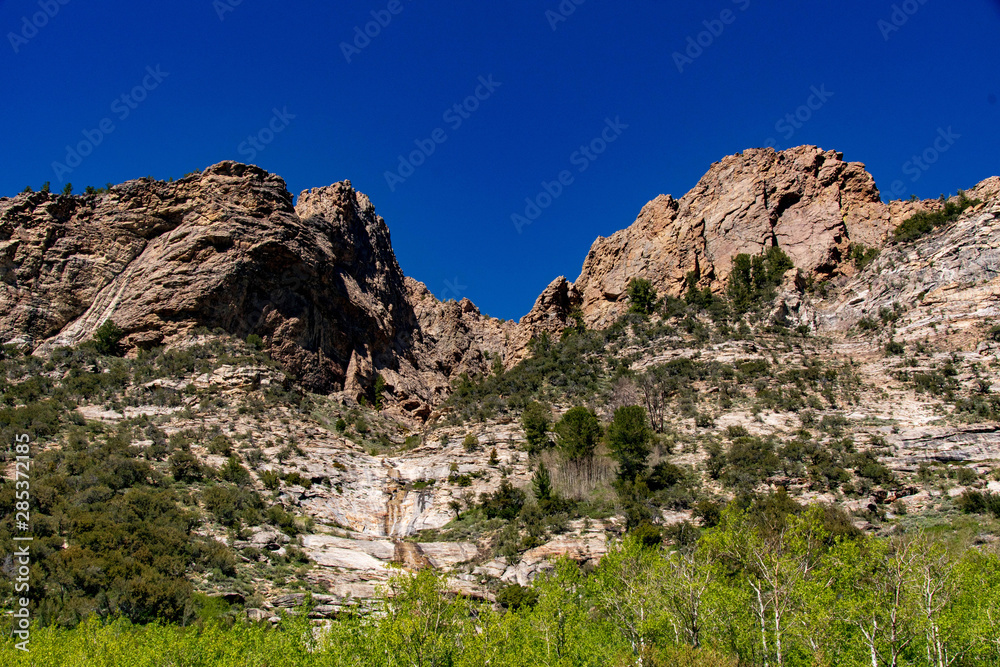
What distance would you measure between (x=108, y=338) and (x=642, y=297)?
51633 mm

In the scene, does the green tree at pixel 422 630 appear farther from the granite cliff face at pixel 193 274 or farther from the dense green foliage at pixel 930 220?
the dense green foliage at pixel 930 220

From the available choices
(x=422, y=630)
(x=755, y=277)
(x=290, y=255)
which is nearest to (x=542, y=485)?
(x=422, y=630)

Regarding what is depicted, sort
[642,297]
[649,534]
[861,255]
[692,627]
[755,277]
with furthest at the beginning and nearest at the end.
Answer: [642,297], [755,277], [861,255], [649,534], [692,627]

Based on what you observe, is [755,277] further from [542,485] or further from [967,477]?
[542,485]

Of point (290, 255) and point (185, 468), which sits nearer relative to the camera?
point (185, 468)

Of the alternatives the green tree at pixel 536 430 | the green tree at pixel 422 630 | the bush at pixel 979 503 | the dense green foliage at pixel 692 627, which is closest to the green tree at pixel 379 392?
the green tree at pixel 536 430

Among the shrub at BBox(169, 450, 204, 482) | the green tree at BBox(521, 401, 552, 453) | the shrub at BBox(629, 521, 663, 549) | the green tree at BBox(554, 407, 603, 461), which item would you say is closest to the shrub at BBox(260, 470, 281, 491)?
the shrub at BBox(169, 450, 204, 482)

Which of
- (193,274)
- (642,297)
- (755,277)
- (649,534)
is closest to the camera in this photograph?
(649,534)

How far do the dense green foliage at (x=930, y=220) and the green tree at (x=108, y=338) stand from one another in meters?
71.7

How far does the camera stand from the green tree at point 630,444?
35375mm

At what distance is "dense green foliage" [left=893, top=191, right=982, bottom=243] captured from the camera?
51.5m

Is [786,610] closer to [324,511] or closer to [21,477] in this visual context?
[324,511]

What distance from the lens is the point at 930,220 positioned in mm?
52562

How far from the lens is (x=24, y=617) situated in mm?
17578
